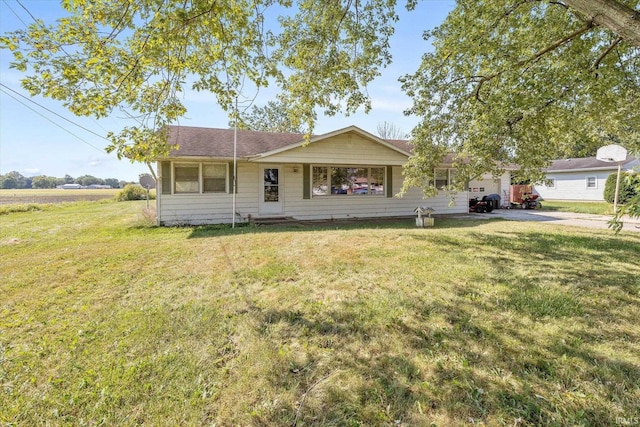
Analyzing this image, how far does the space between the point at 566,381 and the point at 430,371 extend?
105 centimetres

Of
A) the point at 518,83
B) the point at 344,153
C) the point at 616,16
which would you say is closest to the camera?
the point at 616,16

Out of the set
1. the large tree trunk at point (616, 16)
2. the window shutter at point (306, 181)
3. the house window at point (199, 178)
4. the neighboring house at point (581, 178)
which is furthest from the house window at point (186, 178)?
the neighboring house at point (581, 178)

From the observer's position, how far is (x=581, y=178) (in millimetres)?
23406

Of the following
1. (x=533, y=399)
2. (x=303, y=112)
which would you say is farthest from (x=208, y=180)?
(x=533, y=399)

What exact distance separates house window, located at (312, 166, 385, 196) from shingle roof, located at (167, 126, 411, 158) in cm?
172

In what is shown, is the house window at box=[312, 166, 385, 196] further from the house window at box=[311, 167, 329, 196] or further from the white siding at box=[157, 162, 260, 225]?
the white siding at box=[157, 162, 260, 225]

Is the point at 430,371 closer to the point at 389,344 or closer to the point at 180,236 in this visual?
the point at 389,344

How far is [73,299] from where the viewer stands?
4.12 m

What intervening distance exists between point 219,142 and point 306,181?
379cm

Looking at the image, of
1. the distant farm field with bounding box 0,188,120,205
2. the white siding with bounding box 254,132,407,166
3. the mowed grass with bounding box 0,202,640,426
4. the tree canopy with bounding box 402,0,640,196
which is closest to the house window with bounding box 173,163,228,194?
the white siding with bounding box 254,132,407,166

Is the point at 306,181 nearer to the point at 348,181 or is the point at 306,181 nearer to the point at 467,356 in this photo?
the point at 348,181

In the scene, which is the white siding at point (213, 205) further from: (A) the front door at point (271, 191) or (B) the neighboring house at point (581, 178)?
(B) the neighboring house at point (581, 178)

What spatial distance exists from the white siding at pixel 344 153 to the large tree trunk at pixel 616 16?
27.7 feet

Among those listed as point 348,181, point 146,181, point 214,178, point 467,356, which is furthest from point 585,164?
point 146,181
